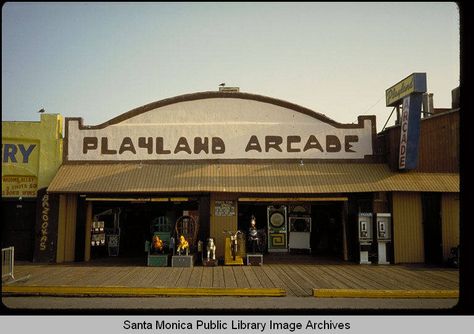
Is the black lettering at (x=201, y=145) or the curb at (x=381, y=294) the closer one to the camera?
the curb at (x=381, y=294)

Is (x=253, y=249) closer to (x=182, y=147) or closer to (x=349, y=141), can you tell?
(x=182, y=147)

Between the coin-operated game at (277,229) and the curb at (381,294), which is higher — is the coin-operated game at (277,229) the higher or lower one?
the higher one

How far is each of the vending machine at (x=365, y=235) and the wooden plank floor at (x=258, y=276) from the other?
2.63 feet

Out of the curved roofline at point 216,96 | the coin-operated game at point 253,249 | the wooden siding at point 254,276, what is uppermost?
the curved roofline at point 216,96

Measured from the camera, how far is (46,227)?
15992 millimetres

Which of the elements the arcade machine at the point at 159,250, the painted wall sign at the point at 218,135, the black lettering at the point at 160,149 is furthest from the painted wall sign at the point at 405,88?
→ the arcade machine at the point at 159,250

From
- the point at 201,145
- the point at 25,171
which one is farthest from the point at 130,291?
the point at 25,171

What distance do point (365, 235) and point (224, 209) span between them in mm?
6217

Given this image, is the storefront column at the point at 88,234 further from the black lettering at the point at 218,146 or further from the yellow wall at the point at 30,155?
the black lettering at the point at 218,146

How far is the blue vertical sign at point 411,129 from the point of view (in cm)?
1534

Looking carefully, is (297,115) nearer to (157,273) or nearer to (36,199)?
(157,273)

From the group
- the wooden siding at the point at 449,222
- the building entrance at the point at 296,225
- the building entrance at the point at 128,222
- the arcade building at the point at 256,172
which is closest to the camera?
the wooden siding at the point at 449,222

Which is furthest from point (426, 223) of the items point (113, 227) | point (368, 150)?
point (113, 227)

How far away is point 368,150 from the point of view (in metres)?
17.1
